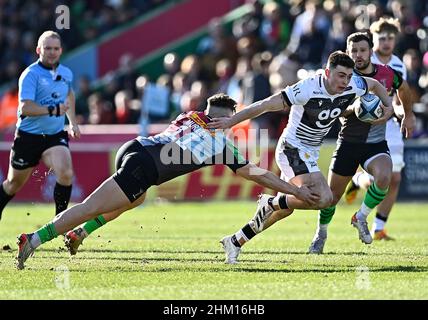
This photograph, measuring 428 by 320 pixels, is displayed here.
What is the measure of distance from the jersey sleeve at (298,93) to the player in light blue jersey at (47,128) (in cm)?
317

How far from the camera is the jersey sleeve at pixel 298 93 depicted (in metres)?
11.1

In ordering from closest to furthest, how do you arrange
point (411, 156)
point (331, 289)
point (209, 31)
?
point (331, 289), point (411, 156), point (209, 31)

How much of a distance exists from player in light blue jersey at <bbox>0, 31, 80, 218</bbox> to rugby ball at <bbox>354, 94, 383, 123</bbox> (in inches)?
138

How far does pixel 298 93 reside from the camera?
11.2m

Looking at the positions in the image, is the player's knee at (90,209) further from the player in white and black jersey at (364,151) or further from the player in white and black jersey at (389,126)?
the player in white and black jersey at (389,126)

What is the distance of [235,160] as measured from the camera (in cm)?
1052

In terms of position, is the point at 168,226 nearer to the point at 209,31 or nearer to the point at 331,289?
the point at 331,289

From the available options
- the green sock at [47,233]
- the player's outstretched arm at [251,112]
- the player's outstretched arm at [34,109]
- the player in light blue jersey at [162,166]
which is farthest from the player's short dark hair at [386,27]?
the green sock at [47,233]

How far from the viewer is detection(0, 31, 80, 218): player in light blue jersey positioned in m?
13.0

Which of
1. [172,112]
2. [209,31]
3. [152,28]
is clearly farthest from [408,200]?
[152,28]

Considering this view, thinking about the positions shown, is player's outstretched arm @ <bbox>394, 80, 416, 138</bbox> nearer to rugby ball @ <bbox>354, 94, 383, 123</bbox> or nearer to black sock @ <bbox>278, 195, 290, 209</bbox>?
rugby ball @ <bbox>354, 94, 383, 123</bbox>

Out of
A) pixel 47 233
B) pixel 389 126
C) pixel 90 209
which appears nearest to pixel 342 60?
pixel 90 209

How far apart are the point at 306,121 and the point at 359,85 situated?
701 mm

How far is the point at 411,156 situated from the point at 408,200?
0.97 m
